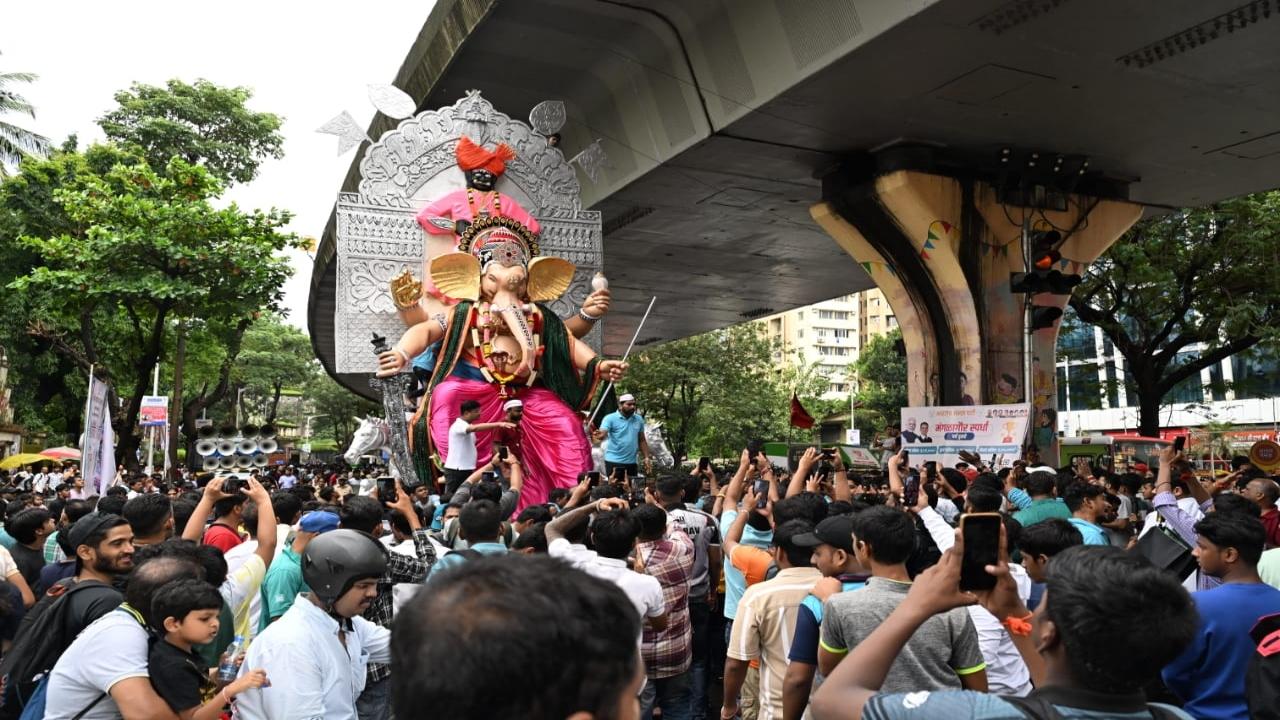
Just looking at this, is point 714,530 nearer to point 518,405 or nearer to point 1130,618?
point 1130,618

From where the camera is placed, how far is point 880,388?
2009 inches

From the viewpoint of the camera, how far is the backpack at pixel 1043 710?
2.01m

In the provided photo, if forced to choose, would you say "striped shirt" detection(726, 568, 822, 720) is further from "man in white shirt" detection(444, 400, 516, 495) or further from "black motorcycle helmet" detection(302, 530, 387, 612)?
"man in white shirt" detection(444, 400, 516, 495)

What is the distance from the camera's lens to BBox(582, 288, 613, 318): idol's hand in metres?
14.0

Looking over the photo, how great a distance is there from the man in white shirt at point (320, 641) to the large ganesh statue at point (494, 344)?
31.1ft

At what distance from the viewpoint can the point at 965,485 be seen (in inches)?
319

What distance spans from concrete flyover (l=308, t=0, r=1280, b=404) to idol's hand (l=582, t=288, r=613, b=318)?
2.48m

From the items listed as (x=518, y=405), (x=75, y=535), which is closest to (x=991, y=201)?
(x=518, y=405)

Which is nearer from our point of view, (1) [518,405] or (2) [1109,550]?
(2) [1109,550]

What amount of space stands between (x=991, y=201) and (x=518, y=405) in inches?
308

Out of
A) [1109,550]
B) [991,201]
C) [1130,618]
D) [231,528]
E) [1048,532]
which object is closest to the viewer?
[1130,618]

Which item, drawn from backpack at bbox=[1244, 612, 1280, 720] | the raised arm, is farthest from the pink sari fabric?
backpack at bbox=[1244, 612, 1280, 720]

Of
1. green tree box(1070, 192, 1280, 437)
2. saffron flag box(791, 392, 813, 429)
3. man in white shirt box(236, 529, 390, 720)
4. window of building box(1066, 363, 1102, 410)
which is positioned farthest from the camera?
window of building box(1066, 363, 1102, 410)

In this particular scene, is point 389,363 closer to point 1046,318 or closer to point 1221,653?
point 1046,318
